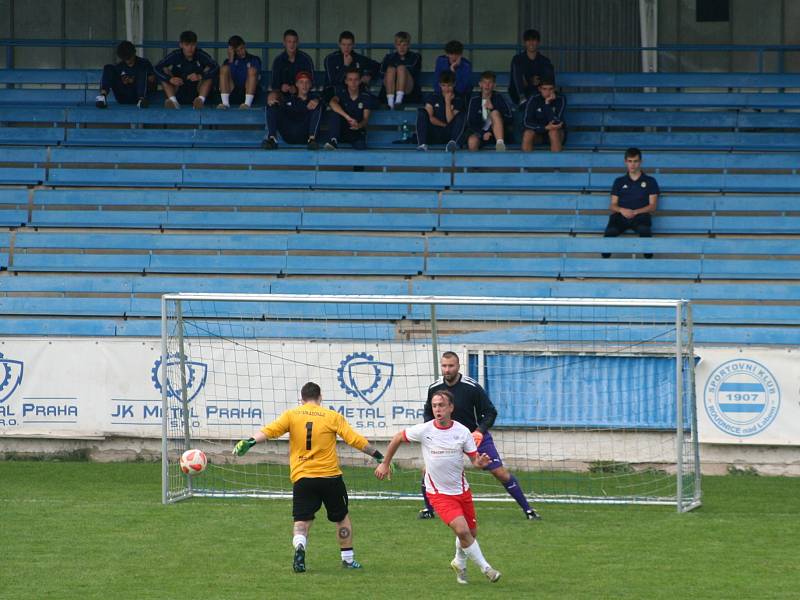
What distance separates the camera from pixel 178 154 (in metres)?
21.2

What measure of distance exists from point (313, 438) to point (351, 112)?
447 inches

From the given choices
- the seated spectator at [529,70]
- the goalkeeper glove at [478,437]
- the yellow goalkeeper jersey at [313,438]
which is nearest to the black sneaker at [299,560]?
the yellow goalkeeper jersey at [313,438]

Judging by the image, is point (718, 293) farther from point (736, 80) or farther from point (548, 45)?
point (548, 45)

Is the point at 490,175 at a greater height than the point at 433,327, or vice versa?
the point at 490,175

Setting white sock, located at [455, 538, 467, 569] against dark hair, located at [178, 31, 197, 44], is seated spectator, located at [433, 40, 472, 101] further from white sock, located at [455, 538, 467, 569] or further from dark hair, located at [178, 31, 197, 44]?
white sock, located at [455, 538, 467, 569]

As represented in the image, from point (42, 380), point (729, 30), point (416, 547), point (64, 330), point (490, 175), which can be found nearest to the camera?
point (416, 547)

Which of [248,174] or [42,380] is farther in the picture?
[248,174]

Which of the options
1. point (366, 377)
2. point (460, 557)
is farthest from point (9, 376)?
point (460, 557)

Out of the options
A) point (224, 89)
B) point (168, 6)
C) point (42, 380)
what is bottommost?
point (42, 380)

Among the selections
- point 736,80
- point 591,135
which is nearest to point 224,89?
point 591,135

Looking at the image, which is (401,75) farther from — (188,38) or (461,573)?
(461,573)

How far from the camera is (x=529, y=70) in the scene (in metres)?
21.2

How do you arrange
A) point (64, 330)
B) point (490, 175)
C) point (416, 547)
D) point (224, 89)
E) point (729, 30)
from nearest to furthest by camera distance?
point (416, 547), point (64, 330), point (490, 175), point (224, 89), point (729, 30)

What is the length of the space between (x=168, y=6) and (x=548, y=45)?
725cm
